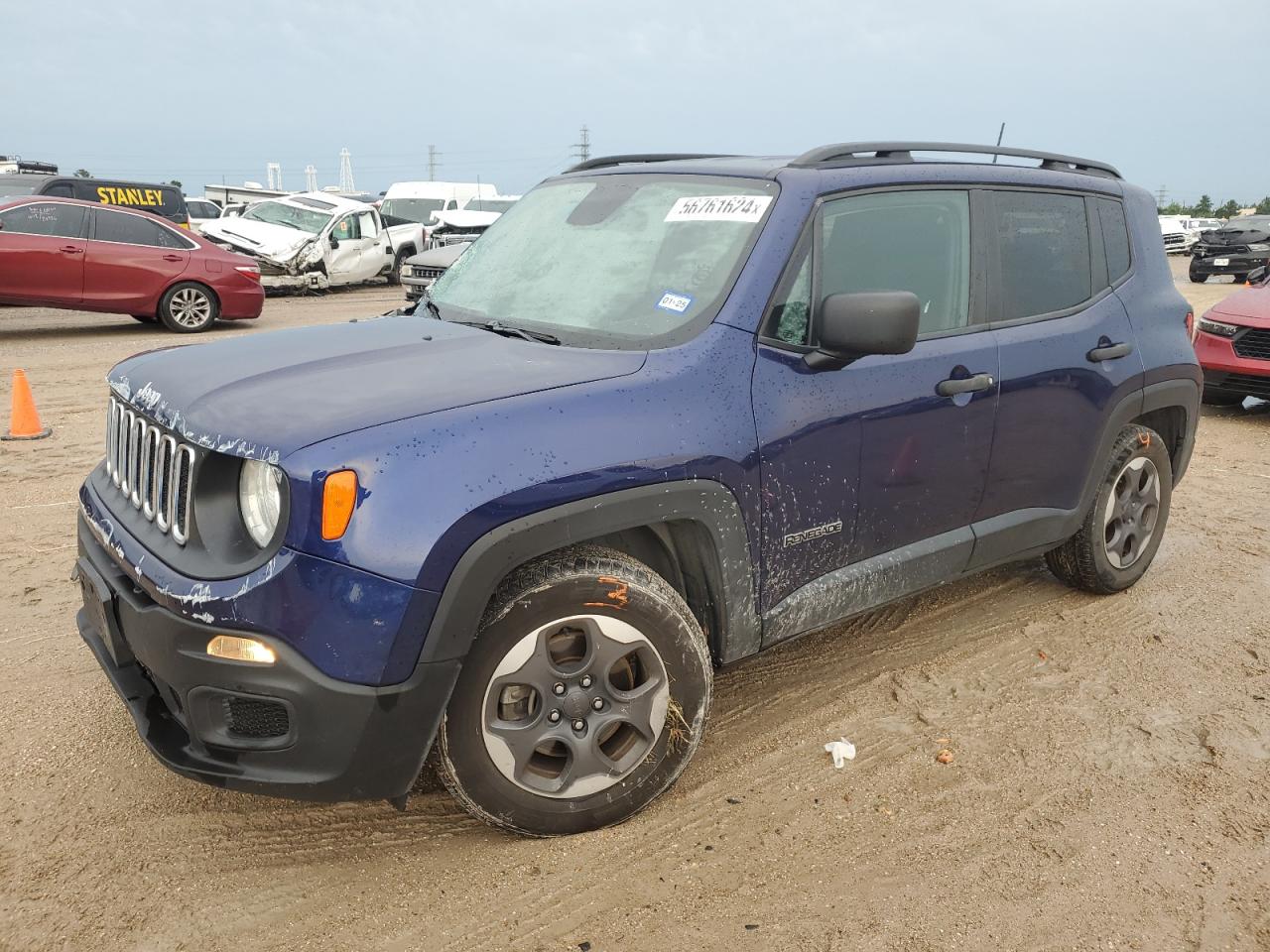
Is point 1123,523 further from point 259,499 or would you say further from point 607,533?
point 259,499

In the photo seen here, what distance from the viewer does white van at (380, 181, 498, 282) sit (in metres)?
21.4

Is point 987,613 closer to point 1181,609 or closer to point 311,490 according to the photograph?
point 1181,609

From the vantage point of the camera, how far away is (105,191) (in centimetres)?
1648

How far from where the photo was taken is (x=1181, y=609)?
462cm

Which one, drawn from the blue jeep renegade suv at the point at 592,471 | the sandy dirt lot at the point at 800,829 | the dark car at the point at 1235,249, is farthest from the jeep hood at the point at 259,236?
the dark car at the point at 1235,249

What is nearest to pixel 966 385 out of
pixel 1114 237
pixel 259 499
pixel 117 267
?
pixel 1114 237

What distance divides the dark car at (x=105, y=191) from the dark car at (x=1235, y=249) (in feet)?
73.3

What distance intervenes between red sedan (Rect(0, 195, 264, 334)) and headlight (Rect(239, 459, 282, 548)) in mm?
10871

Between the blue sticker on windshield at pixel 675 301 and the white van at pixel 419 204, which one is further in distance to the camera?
the white van at pixel 419 204

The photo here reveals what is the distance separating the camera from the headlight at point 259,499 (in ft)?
7.98

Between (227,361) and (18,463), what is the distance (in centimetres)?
464

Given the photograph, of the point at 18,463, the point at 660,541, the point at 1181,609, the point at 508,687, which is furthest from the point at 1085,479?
the point at 18,463

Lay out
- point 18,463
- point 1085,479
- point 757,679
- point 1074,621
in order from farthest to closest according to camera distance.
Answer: point 18,463, point 1074,621, point 1085,479, point 757,679

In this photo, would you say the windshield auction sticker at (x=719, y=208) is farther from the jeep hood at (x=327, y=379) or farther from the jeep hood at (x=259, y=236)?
the jeep hood at (x=259, y=236)
